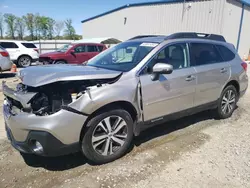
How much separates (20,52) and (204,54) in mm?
12686

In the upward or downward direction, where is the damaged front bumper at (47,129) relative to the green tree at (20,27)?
downward

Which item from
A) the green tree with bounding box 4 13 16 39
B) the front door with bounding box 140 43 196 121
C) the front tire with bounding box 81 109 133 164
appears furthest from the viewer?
the green tree with bounding box 4 13 16 39

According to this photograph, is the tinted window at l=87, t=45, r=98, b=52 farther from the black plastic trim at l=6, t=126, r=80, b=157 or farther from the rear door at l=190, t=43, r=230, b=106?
the black plastic trim at l=6, t=126, r=80, b=157

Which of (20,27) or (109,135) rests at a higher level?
(20,27)

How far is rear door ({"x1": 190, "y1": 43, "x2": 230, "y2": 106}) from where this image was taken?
3.91 metres

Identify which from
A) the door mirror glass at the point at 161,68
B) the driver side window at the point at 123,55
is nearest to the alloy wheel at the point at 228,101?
the door mirror glass at the point at 161,68

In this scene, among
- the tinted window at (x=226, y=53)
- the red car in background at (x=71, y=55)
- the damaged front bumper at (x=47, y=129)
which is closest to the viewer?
the damaged front bumper at (x=47, y=129)

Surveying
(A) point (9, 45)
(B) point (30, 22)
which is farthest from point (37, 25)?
(A) point (9, 45)

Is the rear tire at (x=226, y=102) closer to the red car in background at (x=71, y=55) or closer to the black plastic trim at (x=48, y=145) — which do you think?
the black plastic trim at (x=48, y=145)

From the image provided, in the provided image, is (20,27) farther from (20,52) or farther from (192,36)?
(192,36)

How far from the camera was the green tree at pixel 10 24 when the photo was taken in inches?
2122

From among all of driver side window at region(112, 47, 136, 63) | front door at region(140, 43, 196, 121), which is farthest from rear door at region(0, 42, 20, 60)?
front door at region(140, 43, 196, 121)

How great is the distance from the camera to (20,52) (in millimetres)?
13812

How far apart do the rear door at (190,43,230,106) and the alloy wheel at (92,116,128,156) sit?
162cm
